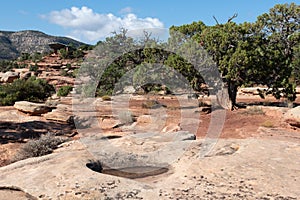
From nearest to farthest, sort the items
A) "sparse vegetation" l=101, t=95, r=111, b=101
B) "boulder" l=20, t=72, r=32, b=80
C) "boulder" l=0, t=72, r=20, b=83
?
"sparse vegetation" l=101, t=95, r=111, b=101, "boulder" l=0, t=72, r=20, b=83, "boulder" l=20, t=72, r=32, b=80

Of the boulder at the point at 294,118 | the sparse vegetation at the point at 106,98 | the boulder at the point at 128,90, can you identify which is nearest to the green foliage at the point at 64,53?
the boulder at the point at 128,90

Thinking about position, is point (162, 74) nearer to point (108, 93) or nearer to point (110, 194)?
point (108, 93)

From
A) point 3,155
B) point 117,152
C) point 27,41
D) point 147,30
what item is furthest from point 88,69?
point 27,41

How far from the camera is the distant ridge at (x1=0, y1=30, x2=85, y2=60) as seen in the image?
97000 mm

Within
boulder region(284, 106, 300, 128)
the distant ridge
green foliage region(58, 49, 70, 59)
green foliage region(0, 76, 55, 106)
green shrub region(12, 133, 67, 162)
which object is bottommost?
green shrub region(12, 133, 67, 162)

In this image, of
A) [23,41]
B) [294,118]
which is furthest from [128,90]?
[23,41]

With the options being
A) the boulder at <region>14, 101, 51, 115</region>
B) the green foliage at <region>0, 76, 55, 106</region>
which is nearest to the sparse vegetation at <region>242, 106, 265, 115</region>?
the boulder at <region>14, 101, 51, 115</region>

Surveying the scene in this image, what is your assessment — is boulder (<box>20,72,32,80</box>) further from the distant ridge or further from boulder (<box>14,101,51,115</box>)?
the distant ridge

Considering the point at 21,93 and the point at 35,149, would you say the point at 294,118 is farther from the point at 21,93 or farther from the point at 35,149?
the point at 21,93

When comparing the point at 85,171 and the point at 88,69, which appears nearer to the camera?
the point at 85,171

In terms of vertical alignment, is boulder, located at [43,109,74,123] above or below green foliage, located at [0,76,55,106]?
below

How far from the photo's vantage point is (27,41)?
4281 inches

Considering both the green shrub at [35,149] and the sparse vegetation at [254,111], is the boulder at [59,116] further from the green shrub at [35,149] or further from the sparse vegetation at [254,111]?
the sparse vegetation at [254,111]

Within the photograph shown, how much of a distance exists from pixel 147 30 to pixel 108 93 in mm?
6230
